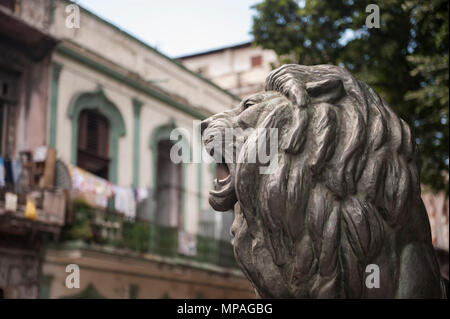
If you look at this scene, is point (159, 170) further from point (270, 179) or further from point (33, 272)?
point (270, 179)

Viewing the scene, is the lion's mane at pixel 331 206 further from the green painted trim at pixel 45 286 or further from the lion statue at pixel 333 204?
the green painted trim at pixel 45 286

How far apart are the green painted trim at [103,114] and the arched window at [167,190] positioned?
1.76 meters

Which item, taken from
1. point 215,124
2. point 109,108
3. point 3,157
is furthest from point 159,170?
point 215,124

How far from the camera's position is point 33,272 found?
1052 cm

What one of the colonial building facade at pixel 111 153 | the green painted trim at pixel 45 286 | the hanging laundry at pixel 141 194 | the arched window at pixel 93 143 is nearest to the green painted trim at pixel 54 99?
the colonial building facade at pixel 111 153

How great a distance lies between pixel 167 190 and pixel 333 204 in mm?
12783

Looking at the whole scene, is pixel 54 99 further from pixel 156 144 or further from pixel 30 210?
pixel 156 144

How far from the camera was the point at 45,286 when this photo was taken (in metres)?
10.6

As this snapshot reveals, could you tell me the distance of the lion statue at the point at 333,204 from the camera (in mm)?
2162

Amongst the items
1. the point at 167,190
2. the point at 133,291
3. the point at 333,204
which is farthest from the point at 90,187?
the point at 333,204

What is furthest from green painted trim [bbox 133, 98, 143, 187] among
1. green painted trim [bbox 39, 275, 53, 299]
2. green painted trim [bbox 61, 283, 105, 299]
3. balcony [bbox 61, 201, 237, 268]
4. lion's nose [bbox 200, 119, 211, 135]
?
lion's nose [bbox 200, 119, 211, 135]

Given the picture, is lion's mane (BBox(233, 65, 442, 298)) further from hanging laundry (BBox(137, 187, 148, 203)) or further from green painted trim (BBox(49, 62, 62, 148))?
hanging laundry (BBox(137, 187, 148, 203))

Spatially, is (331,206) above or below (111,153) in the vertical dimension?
below
